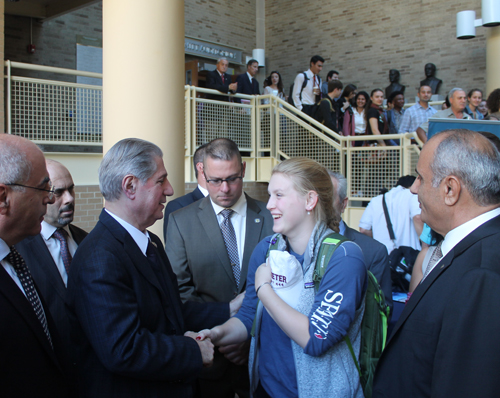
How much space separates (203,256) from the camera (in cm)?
286

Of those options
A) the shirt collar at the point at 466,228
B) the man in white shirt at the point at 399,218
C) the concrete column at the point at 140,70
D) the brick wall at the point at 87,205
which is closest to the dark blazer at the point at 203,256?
the concrete column at the point at 140,70

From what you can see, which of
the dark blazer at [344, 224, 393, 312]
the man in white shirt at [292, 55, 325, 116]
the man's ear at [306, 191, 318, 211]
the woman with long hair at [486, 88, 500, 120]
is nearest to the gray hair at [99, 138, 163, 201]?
the man's ear at [306, 191, 318, 211]

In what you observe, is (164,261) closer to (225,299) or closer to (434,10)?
(225,299)

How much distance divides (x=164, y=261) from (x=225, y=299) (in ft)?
2.60

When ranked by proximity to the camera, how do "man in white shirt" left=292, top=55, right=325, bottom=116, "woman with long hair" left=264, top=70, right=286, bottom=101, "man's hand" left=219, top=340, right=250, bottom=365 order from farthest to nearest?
"woman with long hair" left=264, top=70, right=286, bottom=101 < "man in white shirt" left=292, top=55, right=325, bottom=116 < "man's hand" left=219, top=340, right=250, bottom=365

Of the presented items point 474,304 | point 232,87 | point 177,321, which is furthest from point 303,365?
point 232,87

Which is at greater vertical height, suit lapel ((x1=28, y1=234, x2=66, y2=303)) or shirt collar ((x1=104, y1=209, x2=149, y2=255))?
shirt collar ((x1=104, y1=209, x2=149, y2=255))

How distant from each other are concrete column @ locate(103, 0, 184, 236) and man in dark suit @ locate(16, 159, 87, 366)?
1449 mm

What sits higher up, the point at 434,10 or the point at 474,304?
the point at 434,10

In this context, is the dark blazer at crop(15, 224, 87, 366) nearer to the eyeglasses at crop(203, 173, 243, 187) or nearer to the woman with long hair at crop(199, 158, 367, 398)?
the woman with long hair at crop(199, 158, 367, 398)

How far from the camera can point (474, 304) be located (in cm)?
129

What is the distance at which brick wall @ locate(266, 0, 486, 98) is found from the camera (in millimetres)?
13289

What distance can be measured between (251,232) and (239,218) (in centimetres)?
15

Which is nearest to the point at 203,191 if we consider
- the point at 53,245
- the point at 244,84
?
the point at 53,245
